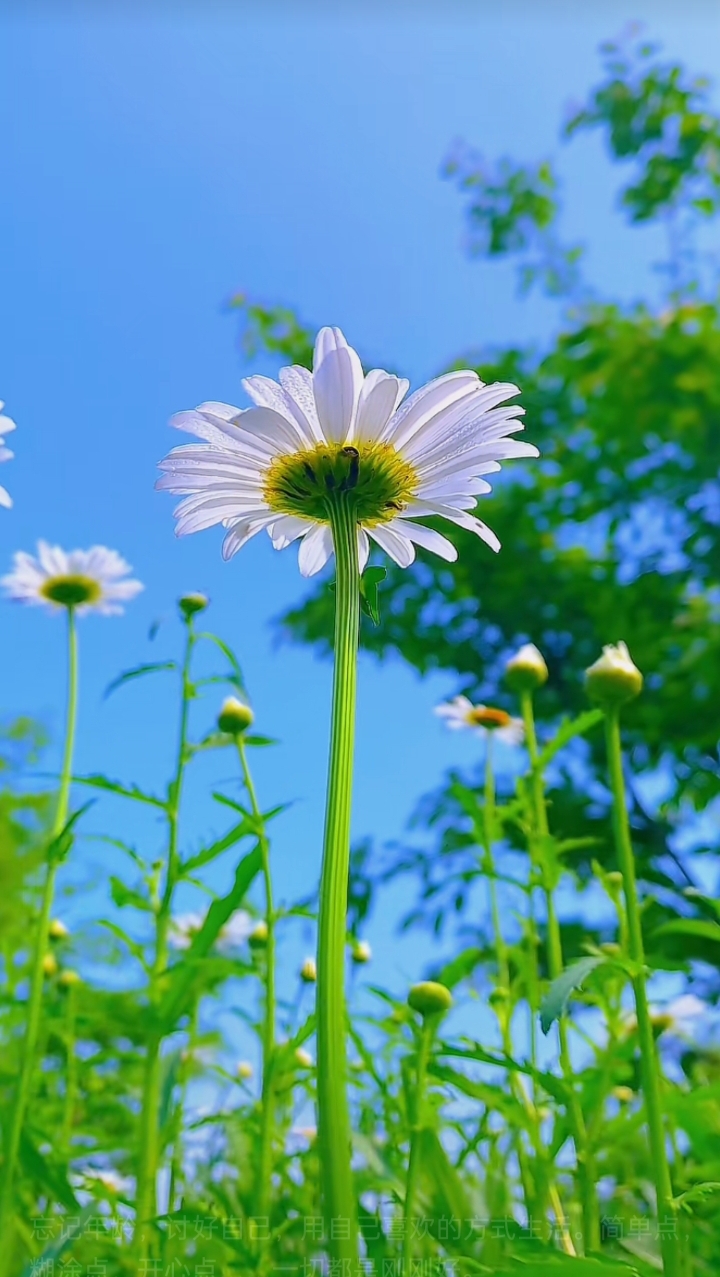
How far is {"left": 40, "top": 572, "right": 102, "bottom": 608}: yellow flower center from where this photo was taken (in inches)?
72.4

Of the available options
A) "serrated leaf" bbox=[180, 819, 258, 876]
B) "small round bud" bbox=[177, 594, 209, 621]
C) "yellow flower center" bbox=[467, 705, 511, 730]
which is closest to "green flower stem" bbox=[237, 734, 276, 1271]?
"serrated leaf" bbox=[180, 819, 258, 876]

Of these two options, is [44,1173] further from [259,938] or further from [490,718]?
[490,718]

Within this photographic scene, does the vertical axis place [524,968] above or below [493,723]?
below

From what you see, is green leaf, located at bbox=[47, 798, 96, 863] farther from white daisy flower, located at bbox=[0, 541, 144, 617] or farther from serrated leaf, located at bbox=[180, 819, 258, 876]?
white daisy flower, located at bbox=[0, 541, 144, 617]

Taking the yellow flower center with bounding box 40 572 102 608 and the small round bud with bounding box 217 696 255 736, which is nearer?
the small round bud with bounding box 217 696 255 736

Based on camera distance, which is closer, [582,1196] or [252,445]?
[252,445]

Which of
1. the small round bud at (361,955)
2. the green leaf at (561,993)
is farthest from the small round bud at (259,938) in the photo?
the green leaf at (561,993)

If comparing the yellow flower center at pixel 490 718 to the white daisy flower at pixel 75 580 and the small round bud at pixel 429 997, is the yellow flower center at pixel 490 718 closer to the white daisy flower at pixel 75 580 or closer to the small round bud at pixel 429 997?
the white daisy flower at pixel 75 580

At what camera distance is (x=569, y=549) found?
651 centimetres

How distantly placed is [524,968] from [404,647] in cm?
524

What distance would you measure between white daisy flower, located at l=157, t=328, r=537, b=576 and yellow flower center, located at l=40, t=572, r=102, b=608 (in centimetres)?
108

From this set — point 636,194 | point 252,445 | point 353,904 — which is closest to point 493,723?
point 252,445

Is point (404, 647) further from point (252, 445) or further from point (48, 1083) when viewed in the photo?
point (252, 445)

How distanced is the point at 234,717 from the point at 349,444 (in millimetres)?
704
